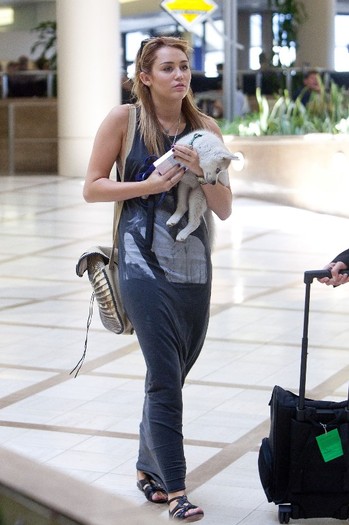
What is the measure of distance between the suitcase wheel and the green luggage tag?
0.21m

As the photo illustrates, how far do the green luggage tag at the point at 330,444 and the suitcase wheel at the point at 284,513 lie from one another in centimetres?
21

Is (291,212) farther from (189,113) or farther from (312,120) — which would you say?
(189,113)

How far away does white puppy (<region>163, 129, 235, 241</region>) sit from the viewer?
366 centimetres

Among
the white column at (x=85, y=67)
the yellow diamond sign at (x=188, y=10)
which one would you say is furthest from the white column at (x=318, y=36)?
the yellow diamond sign at (x=188, y=10)

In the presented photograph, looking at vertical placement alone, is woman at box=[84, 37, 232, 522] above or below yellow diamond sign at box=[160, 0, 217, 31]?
below

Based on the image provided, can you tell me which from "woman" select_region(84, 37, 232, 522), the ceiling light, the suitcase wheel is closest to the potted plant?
"woman" select_region(84, 37, 232, 522)

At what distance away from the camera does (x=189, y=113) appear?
3.98 meters

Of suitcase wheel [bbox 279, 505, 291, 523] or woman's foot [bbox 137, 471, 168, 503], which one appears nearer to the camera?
suitcase wheel [bbox 279, 505, 291, 523]

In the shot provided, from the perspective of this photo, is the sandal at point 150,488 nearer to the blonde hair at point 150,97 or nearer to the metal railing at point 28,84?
the blonde hair at point 150,97

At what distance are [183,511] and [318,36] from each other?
81.3ft

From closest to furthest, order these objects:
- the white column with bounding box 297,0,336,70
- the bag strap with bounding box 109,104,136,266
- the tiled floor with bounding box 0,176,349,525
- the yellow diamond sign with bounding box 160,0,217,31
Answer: the bag strap with bounding box 109,104,136,266, the tiled floor with bounding box 0,176,349,525, the yellow diamond sign with bounding box 160,0,217,31, the white column with bounding box 297,0,336,70

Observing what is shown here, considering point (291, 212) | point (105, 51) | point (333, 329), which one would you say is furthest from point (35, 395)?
point (105, 51)

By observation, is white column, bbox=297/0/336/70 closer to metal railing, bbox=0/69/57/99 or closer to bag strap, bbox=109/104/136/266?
metal railing, bbox=0/69/57/99

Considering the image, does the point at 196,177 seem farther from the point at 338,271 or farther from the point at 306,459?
the point at 306,459
